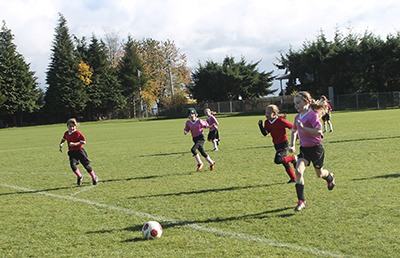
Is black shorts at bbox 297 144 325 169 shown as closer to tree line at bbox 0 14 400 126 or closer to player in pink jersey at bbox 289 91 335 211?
player in pink jersey at bbox 289 91 335 211

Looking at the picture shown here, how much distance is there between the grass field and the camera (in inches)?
206

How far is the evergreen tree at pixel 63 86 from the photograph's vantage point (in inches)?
2616

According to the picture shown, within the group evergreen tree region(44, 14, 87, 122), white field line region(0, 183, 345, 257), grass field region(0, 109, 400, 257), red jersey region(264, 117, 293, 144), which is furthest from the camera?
evergreen tree region(44, 14, 87, 122)

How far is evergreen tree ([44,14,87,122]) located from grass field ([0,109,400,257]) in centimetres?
5597

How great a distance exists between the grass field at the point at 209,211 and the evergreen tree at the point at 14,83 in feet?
180

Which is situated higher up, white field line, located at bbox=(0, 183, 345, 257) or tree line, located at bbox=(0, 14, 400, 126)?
tree line, located at bbox=(0, 14, 400, 126)

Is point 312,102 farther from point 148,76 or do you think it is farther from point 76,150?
point 148,76

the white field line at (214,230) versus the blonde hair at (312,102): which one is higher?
the blonde hair at (312,102)

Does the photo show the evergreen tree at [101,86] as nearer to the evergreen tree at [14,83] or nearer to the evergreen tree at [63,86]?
the evergreen tree at [63,86]

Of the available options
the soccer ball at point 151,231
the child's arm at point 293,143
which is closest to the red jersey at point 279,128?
the child's arm at point 293,143

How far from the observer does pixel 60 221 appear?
6891 mm

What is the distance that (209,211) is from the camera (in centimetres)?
695

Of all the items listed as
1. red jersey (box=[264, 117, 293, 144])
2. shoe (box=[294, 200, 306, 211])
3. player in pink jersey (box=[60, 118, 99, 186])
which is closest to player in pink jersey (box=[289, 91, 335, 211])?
shoe (box=[294, 200, 306, 211])

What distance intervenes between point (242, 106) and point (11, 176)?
169 feet
